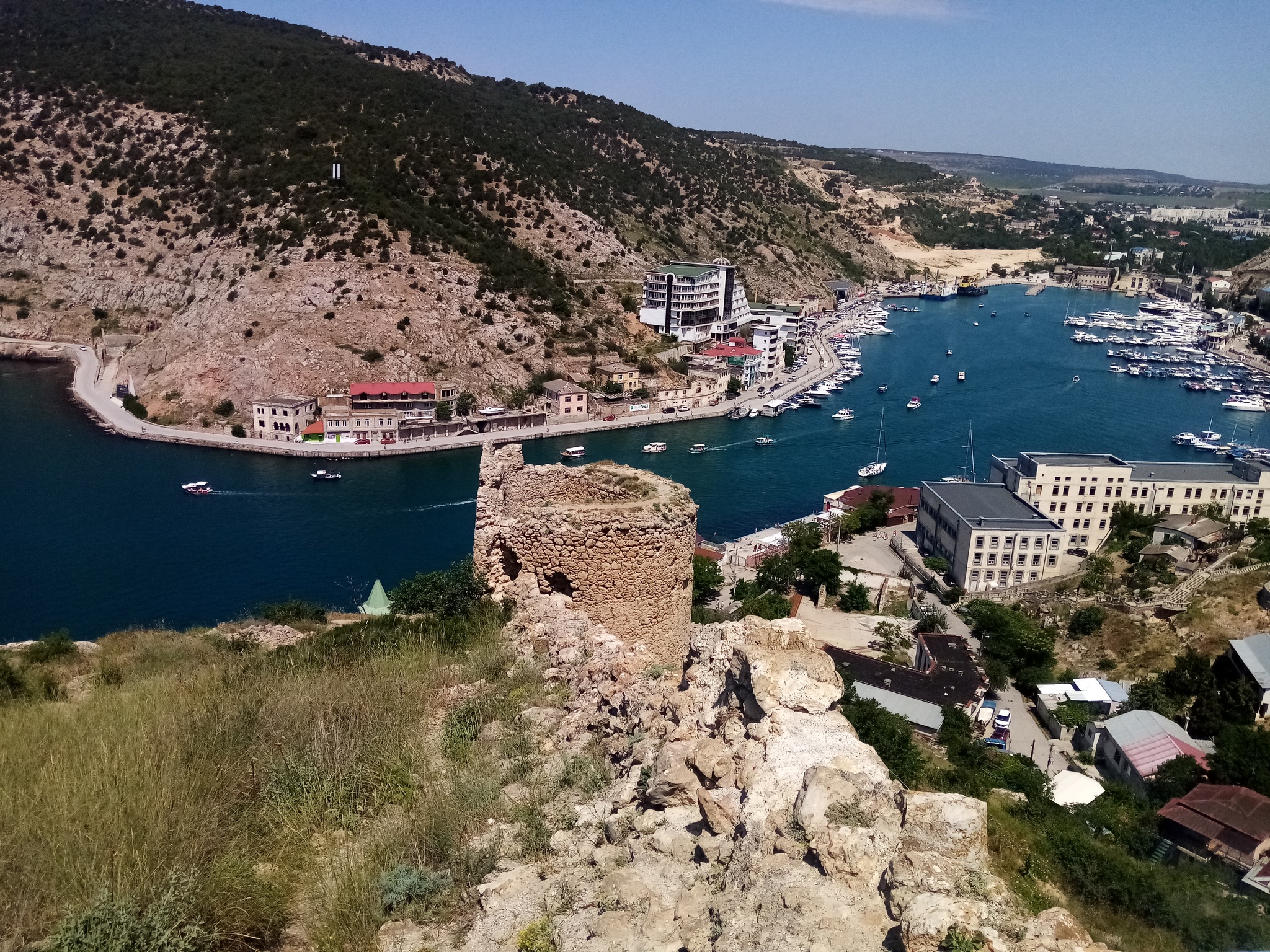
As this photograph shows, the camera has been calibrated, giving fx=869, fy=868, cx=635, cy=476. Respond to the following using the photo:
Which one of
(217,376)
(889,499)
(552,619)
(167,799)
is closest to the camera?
(167,799)

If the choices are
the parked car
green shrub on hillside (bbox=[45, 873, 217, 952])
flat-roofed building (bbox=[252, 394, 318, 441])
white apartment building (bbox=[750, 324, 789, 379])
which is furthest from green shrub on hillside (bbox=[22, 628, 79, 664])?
white apartment building (bbox=[750, 324, 789, 379])

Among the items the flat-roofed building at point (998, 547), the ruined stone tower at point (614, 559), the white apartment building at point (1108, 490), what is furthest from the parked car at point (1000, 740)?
the white apartment building at point (1108, 490)

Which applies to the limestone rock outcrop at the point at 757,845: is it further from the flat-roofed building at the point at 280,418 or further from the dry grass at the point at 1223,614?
the flat-roofed building at the point at 280,418

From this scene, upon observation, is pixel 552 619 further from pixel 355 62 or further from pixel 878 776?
pixel 355 62

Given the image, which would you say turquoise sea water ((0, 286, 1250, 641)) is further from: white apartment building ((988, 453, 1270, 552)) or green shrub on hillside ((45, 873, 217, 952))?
green shrub on hillside ((45, 873, 217, 952))

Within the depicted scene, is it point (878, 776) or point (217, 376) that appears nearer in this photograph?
point (878, 776)

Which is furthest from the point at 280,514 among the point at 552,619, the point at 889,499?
the point at 552,619

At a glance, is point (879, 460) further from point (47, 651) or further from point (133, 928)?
point (133, 928)
